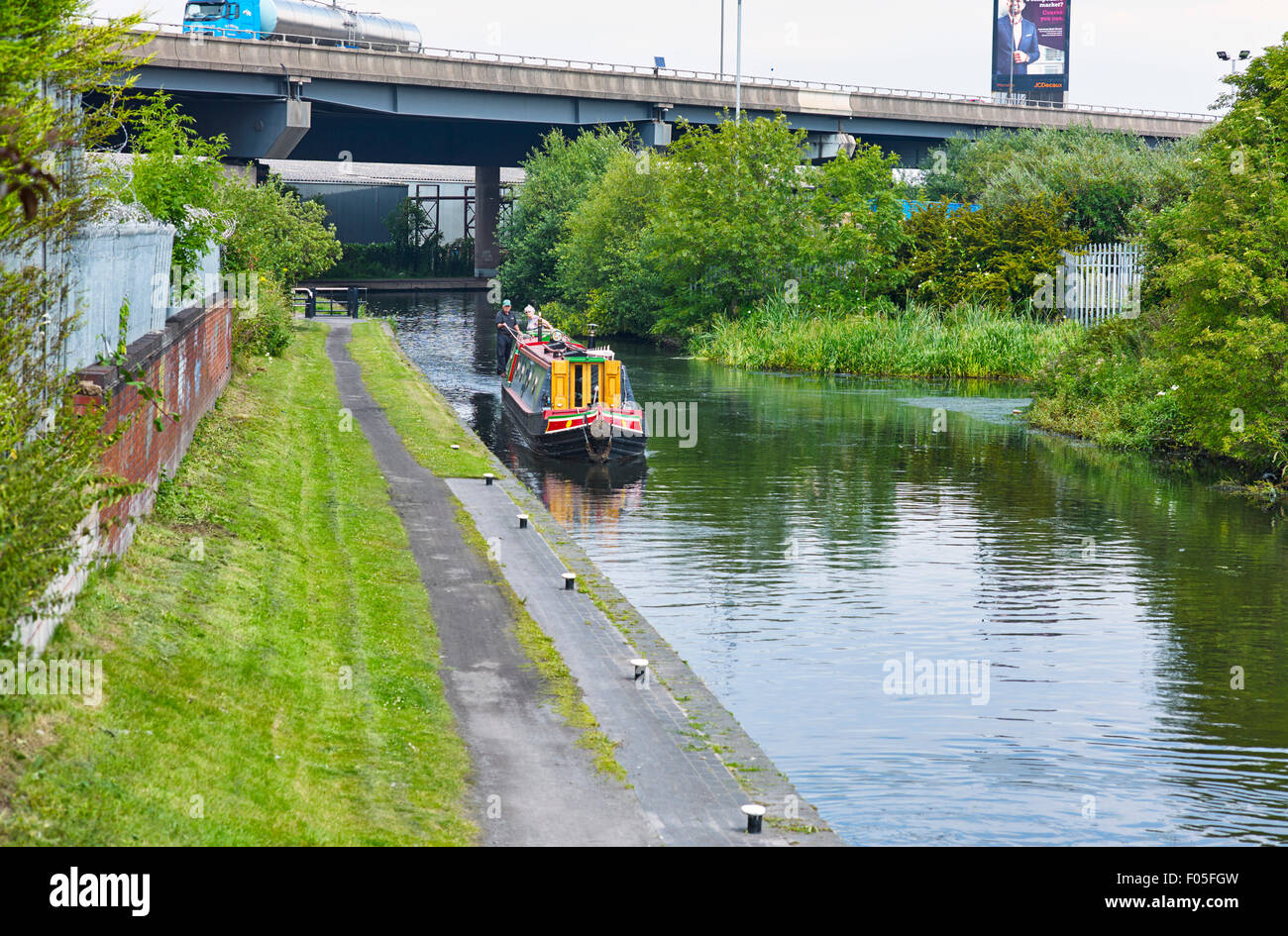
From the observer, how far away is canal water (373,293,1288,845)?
12945 mm

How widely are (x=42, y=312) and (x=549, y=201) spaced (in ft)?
220

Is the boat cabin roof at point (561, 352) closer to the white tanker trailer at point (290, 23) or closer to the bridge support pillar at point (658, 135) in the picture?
the white tanker trailer at point (290, 23)

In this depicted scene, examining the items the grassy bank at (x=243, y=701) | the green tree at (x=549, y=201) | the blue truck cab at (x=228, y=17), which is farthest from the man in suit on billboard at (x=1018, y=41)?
the grassy bank at (x=243, y=701)

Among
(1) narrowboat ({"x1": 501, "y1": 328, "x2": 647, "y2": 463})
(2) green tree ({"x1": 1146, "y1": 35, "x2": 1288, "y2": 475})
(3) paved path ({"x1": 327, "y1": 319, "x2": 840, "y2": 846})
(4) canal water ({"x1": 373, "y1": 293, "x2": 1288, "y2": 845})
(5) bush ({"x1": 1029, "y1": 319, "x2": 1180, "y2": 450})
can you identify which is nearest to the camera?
(3) paved path ({"x1": 327, "y1": 319, "x2": 840, "y2": 846})

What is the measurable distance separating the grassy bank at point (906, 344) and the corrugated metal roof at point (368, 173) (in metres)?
57.1

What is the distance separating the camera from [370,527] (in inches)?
834

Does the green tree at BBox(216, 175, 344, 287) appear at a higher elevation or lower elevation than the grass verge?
higher

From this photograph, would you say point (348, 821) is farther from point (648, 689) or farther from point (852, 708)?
point (852, 708)

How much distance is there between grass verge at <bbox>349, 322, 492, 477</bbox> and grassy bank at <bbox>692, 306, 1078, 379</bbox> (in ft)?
51.0

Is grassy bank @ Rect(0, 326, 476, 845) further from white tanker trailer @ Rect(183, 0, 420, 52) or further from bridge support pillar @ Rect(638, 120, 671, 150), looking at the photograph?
bridge support pillar @ Rect(638, 120, 671, 150)

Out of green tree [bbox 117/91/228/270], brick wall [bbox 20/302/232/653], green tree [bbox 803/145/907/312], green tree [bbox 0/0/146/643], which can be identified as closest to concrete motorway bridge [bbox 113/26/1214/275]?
green tree [bbox 803/145/907/312]

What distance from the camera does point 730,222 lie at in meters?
64.1
